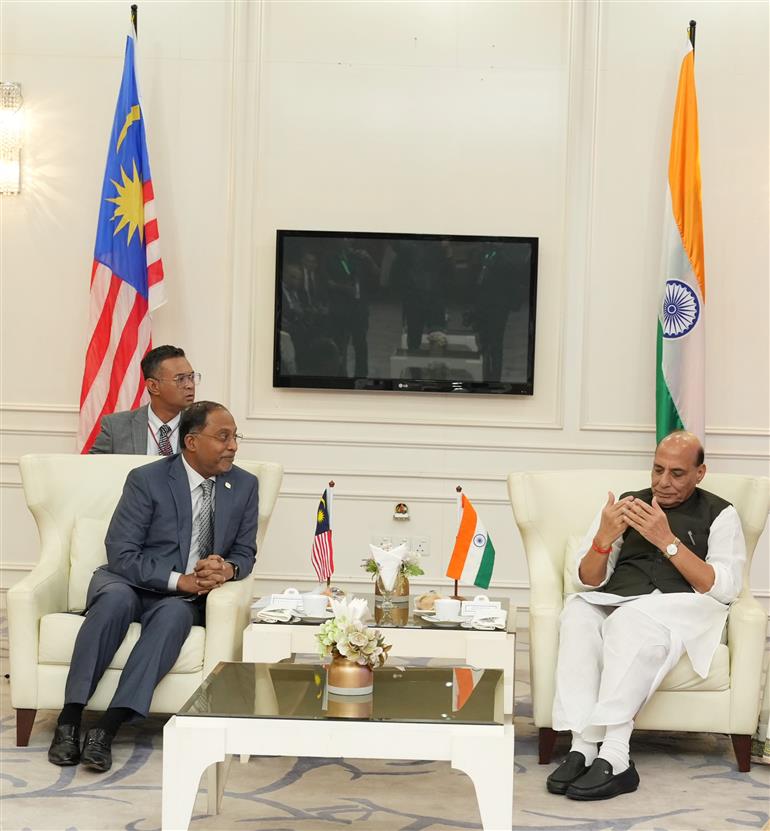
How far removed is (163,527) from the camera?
420 cm

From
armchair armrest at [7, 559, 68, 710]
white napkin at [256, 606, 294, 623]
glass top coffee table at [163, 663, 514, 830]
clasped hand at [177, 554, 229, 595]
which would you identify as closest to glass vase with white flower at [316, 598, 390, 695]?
glass top coffee table at [163, 663, 514, 830]

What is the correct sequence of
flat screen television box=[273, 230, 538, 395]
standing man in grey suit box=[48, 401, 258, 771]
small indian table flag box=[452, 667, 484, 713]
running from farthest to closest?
1. flat screen television box=[273, 230, 538, 395]
2. standing man in grey suit box=[48, 401, 258, 771]
3. small indian table flag box=[452, 667, 484, 713]

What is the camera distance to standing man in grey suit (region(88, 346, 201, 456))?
4.90 m

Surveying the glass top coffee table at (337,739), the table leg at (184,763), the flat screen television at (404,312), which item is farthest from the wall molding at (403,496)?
the table leg at (184,763)

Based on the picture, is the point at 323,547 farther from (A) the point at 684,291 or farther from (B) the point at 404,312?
(A) the point at 684,291

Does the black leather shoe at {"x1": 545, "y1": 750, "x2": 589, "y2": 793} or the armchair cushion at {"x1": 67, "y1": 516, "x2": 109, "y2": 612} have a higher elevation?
the armchair cushion at {"x1": 67, "y1": 516, "x2": 109, "y2": 612}

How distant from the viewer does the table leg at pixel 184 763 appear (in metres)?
2.80

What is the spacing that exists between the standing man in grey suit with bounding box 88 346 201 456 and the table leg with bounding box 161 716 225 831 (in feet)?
7.36

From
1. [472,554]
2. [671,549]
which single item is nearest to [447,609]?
[472,554]

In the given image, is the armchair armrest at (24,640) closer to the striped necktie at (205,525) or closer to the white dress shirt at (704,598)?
the striped necktie at (205,525)

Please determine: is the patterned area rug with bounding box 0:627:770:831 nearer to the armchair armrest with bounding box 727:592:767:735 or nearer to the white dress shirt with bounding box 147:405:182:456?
the armchair armrest with bounding box 727:592:767:735

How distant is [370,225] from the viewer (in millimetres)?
6582

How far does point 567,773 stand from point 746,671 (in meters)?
0.74

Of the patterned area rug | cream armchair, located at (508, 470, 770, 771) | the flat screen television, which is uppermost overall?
the flat screen television
